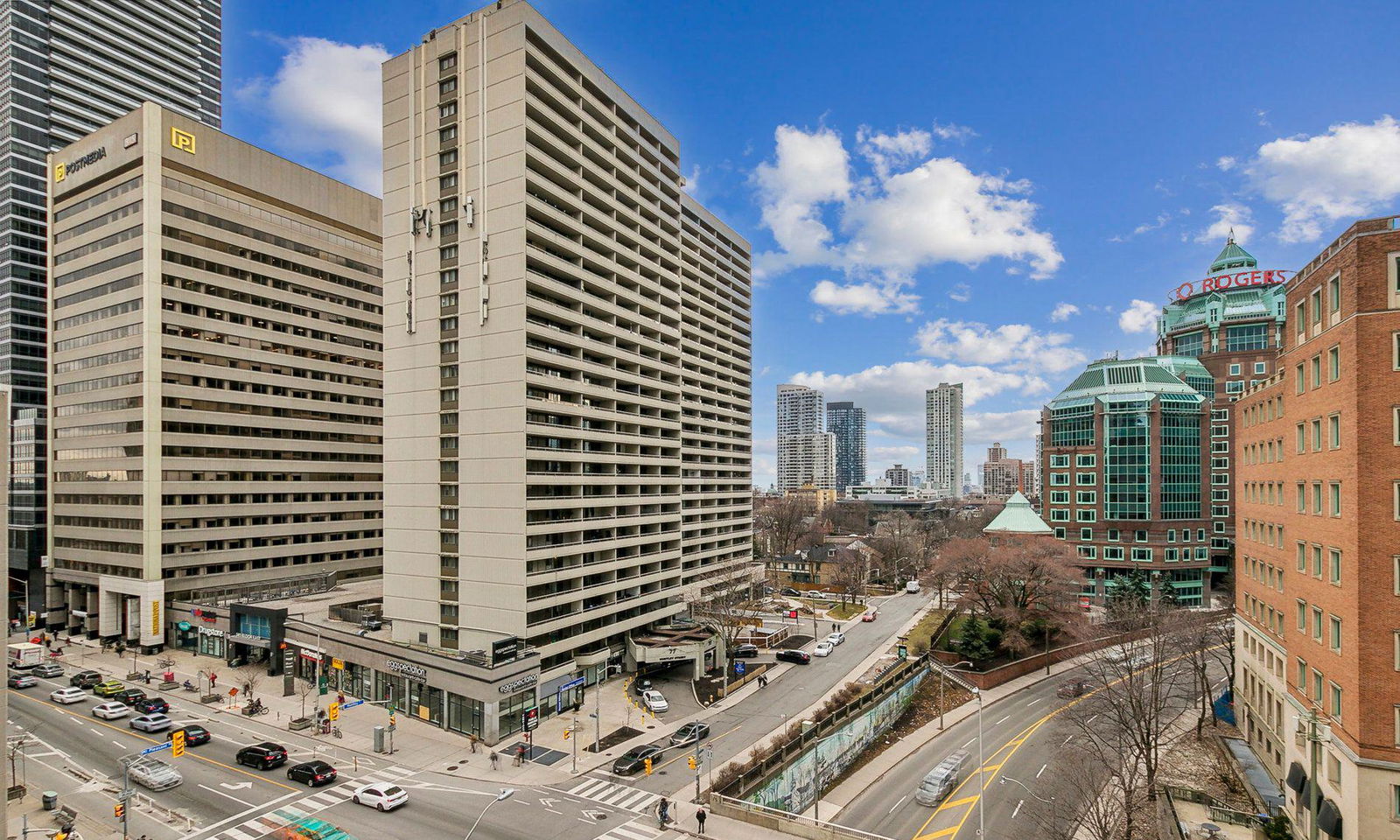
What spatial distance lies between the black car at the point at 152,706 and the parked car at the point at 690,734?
38.3m

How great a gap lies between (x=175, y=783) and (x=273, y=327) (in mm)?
56724

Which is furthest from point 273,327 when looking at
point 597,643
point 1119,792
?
point 1119,792

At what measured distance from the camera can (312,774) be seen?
39.3 metres

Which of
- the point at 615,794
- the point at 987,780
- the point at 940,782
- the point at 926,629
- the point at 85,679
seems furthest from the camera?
the point at 926,629

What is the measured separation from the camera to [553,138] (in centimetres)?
5575

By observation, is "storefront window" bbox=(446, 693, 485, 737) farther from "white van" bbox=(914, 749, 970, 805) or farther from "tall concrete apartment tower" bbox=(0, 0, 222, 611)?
"tall concrete apartment tower" bbox=(0, 0, 222, 611)

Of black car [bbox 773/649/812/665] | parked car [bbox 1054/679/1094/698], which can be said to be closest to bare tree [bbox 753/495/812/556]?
black car [bbox 773/649/812/665]

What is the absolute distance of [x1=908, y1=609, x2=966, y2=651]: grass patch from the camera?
2950 inches

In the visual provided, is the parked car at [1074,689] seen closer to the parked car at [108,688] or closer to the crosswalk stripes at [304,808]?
the crosswalk stripes at [304,808]

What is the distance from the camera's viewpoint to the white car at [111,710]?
50.8 m

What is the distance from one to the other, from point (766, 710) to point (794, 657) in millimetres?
15248

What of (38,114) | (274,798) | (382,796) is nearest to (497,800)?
(382,796)

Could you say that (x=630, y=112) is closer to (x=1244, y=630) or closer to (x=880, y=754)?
(x=880, y=754)

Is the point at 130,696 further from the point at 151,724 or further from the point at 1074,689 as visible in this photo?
the point at 1074,689
